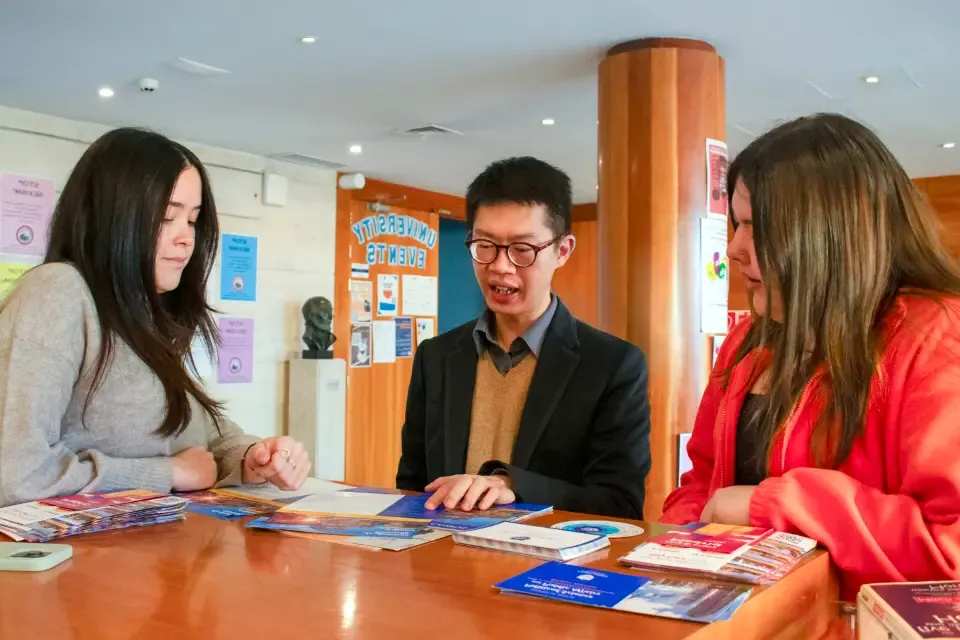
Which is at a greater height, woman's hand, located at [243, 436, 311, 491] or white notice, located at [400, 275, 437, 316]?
white notice, located at [400, 275, 437, 316]

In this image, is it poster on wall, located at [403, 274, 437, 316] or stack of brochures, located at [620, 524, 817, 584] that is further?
poster on wall, located at [403, 274, 437, 316]

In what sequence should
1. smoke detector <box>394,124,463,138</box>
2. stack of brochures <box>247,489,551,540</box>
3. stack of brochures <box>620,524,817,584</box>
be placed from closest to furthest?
1. stack of brochures <box>620,524,817,584</box>
2. stack of brochures <box>247,489,551,540</box>
3. smoke detector <box>394,124,463,138</box>

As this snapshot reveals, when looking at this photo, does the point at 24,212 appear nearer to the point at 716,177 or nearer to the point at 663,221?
the point at 663,221

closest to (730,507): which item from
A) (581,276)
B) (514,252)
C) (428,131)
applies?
(514,252)

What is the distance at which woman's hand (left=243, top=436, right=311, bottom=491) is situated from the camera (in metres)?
1.47

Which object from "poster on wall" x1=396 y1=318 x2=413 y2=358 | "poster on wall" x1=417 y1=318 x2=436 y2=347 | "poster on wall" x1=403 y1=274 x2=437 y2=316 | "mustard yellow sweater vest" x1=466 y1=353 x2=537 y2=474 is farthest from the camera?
"poster on wall" x1=417 y1=318 x2=436 y2=347

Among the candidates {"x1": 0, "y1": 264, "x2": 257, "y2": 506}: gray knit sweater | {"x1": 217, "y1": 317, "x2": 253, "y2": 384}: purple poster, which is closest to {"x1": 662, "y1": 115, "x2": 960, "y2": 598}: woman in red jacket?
{"x1": 0, "y1": 264, "x2": 257, "y2": 506}: gray knit sweater

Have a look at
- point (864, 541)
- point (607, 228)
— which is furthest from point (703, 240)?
point (864, 541)

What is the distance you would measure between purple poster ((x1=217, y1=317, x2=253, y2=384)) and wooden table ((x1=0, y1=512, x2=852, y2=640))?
4.73 meters

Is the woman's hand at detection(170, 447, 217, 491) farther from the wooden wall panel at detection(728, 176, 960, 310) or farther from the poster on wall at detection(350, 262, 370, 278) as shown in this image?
the wooden wall panel at detection(728, 176, 960, 310)

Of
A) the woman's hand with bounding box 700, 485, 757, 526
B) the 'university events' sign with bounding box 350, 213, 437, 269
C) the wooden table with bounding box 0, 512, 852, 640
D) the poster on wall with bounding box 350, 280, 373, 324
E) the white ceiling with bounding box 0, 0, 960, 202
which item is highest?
the white ceiling with bounding box 0, 0, 960, 202

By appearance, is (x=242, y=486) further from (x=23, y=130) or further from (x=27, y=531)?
(x=23, y=130)

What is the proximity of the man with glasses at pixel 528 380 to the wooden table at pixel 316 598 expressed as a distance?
0.65 meters

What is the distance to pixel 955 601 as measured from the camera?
2.52 ft
